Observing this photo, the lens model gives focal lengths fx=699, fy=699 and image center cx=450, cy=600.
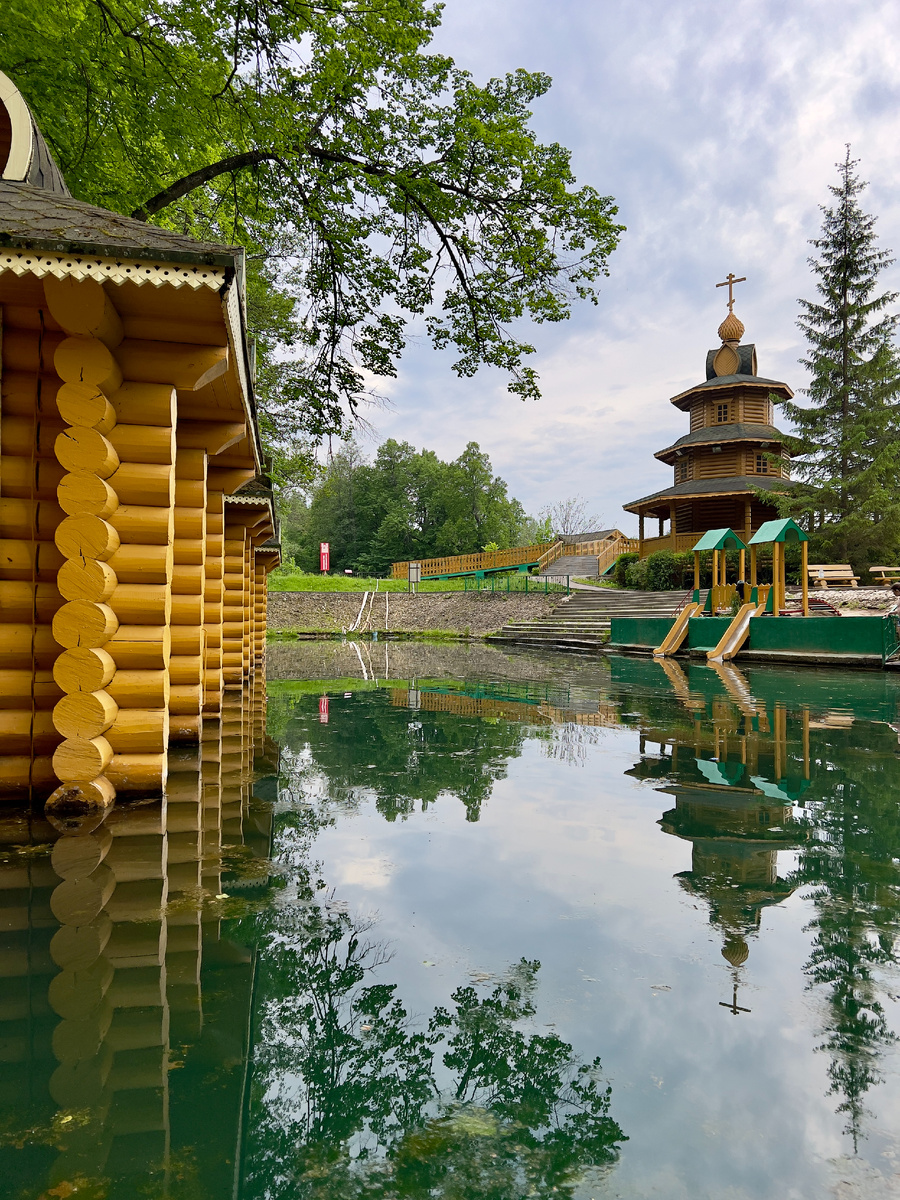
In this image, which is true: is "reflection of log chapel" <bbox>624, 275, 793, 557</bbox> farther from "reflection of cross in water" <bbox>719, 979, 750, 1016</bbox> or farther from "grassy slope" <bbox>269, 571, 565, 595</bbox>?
"reflection of cross in water" <bbox>719, 979, 750, 1016</bbox>

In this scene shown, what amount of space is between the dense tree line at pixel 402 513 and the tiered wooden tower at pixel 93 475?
2486 inches

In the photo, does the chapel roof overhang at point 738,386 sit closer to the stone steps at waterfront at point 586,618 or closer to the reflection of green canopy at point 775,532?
the stone steps at waterfront at point 586,618

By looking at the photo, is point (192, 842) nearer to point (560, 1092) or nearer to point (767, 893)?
point (560, 1092)

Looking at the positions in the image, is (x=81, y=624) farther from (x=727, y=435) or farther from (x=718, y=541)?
(x=727, y=435)

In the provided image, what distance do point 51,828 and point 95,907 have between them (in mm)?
1242

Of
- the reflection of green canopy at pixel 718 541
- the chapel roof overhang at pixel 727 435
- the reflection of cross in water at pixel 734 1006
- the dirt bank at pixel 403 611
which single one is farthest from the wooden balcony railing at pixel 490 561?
the reflection of cross in water at pixel 734 1006

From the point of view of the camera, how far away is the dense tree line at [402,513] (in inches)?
2844

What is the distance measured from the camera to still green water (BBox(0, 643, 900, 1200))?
1.53 meters

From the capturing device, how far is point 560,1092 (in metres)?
1.76

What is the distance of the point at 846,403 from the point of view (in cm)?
3027

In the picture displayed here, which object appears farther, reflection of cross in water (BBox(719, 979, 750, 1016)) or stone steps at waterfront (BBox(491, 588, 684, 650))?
stone steps at waterfront (BBox(491, 588, 684, 650))

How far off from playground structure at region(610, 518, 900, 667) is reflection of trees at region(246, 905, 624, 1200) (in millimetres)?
15471

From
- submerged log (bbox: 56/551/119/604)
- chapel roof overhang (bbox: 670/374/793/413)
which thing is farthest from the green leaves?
chapel roof overhang (bbox: 670/374/793/413)

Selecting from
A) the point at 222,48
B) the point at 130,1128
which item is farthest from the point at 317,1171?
the point at 222,48
